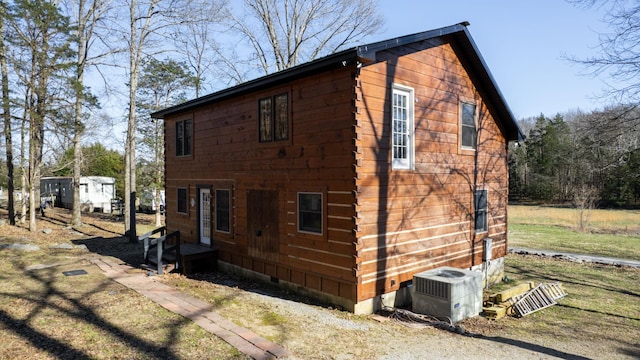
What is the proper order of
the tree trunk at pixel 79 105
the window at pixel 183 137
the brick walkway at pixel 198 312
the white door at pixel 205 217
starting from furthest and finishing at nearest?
the tree trunk at pixel 79 105 → the window at pixel 183 137 → the white door at pixel 205 217 → the brick walkway at pixel 198 312

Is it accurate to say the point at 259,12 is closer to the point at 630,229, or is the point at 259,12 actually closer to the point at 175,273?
the point at 175,273

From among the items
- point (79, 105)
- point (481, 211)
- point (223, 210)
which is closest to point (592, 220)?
point (481, 211)

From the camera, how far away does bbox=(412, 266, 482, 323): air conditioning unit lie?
780 centimetres

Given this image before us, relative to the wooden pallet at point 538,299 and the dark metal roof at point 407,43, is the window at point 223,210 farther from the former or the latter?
the wooden pallet at point 538,299

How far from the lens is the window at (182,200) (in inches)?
510

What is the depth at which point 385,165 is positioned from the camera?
815 cm

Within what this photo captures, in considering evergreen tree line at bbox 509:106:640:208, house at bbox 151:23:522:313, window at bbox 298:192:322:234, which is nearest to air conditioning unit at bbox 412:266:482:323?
house at bbox 151:23:522:313

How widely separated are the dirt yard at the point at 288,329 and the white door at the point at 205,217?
6.59ft

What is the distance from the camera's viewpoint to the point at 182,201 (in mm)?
13156

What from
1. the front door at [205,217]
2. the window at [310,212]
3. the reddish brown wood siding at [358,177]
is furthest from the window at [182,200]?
the window at [310,212]

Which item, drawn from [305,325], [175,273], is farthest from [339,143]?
[175,273]

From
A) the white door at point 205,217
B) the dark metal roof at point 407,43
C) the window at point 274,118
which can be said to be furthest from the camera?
the white door at point 205,217

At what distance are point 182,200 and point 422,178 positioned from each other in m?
8.25

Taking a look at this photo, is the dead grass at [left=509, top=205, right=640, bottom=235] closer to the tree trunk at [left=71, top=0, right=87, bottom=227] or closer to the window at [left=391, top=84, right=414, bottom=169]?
the window at [left=391, top=84, right=414, bottom=169]
